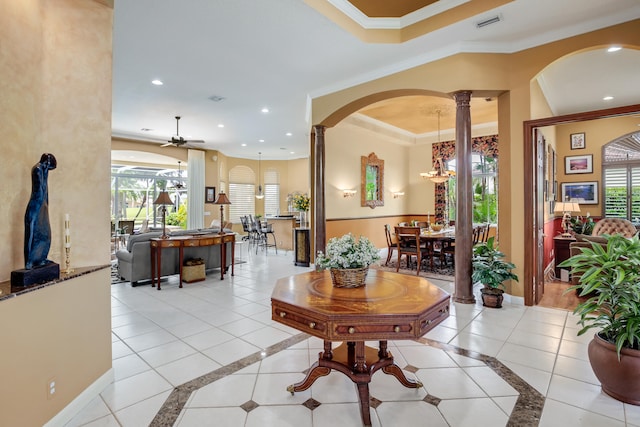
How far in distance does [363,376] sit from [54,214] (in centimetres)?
231

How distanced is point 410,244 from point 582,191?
437 centimetres

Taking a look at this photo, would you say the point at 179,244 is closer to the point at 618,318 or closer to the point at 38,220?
the point at 38,220

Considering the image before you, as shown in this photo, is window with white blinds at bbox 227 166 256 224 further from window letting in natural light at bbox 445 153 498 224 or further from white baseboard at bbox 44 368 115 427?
white baseboard at bbox 44 368 115 427

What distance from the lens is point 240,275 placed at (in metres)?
6.08

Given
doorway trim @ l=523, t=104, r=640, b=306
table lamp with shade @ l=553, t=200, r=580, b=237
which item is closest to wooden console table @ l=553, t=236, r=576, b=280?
table lamp with shade @ l=553, t=200, r=580, b=237

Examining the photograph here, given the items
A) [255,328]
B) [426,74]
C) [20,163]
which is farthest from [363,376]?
[426,74]

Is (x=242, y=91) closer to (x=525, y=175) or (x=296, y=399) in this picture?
(x=525, y=175)

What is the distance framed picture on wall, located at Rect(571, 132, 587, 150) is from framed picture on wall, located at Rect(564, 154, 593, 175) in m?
0.23

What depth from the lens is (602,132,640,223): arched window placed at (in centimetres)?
669

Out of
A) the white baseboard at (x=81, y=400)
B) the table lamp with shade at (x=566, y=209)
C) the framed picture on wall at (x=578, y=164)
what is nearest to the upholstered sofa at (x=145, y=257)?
the white baseboard at (x=81, y=400)

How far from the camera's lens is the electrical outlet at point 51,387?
1.82 meters

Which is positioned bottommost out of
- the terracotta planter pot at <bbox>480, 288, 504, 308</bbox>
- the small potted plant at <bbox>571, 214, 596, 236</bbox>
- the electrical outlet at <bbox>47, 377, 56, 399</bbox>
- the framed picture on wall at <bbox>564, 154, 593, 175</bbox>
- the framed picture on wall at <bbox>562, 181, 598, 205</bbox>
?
the terracotta planter pot at <bbox>480, 288, 504, 308</bbox>

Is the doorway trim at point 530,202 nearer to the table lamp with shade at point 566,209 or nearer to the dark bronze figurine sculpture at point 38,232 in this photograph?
the table lamp with shade at point 566,209

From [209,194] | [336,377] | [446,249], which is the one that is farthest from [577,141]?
[209,194]
